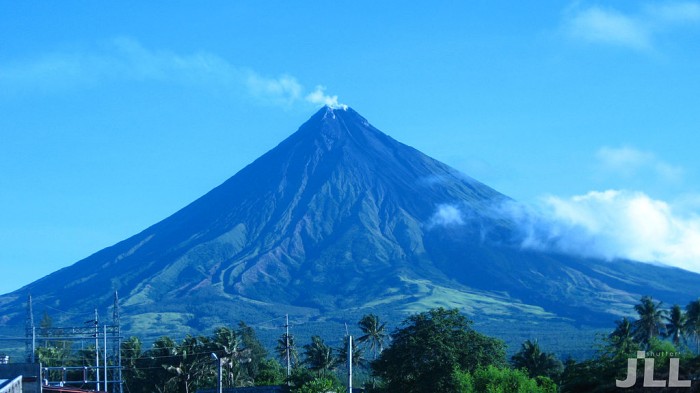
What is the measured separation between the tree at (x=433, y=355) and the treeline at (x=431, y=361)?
0.06m

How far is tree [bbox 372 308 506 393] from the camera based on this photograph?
6619 centimetres

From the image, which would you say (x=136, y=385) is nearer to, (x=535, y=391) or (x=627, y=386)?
(x=535, y=391)

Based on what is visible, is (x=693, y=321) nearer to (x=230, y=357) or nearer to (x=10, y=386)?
(x=230, y=357)

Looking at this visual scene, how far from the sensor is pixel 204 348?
3733 inches

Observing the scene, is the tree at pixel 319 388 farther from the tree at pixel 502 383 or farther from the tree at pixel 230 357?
the tree at pixel 230 357

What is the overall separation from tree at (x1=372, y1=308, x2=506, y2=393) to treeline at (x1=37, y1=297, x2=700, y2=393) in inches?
2.3

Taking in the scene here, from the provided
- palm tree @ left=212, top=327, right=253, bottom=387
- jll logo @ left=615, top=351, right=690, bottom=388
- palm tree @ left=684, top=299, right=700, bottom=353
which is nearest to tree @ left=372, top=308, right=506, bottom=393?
palm tree @ left=212, top=327, right=253, bottom=387

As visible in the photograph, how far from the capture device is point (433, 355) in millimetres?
67188

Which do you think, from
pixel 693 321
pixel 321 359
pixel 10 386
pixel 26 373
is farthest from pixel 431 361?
pixel 321 359

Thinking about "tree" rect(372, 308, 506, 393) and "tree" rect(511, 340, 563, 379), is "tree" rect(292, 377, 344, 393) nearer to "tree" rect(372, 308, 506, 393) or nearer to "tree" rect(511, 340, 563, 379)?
"tree" rect(372, 308, 506, 393)

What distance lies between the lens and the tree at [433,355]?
66.2 meters

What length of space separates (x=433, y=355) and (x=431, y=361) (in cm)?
49

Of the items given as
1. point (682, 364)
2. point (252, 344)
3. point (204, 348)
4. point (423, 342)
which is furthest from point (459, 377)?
point (252, 344)

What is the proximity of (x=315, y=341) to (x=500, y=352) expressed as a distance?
40085mm
